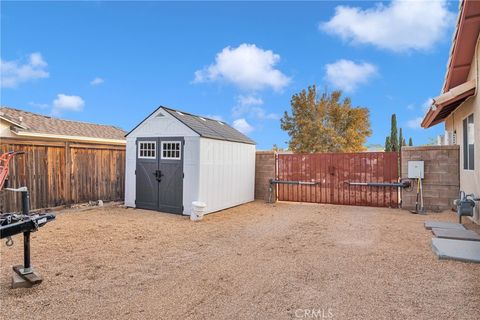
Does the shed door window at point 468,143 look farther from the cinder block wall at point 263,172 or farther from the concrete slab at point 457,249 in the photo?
the cinder block wall at point 263,172

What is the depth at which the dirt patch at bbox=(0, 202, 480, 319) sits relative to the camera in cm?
271

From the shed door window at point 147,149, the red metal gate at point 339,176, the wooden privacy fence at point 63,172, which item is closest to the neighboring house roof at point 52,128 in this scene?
the wooden privacy fence at point 63,172

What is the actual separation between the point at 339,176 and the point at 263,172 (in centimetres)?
255

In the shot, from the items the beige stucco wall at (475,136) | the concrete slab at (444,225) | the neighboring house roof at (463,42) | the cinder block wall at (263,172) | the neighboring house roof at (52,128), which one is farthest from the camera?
the neighboring house roof at (52,128)

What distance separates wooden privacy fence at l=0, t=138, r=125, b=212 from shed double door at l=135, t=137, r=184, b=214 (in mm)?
1682

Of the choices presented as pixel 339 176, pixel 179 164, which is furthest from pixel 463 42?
pixel 179 164

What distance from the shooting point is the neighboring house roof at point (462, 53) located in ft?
16.3

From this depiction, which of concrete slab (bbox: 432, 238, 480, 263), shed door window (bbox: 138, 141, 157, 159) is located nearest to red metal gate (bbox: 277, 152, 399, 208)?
concrete slab (bbox: 432, 238, 480, 263)

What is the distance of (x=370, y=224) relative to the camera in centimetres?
650

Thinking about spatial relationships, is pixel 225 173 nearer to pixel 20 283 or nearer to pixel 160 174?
pixel 160 174

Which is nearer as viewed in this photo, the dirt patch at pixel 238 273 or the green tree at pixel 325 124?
the dirt patch at pixel 238 273

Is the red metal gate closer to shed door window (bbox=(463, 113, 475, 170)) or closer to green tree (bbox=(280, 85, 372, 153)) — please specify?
shed door window (bbox=(463, 113, 475, 170))

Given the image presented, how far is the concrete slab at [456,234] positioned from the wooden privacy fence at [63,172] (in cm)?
891

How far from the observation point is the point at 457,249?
14.2 feet
